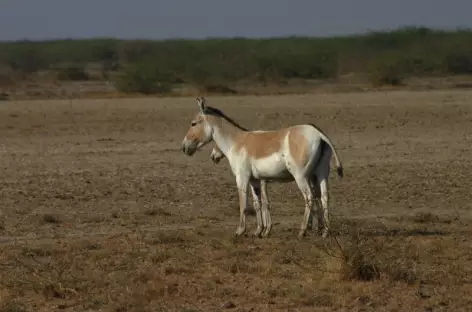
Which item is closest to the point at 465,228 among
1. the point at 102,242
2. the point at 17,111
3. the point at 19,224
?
the point at 102,242

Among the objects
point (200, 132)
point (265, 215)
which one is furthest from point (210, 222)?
point (265, 215)

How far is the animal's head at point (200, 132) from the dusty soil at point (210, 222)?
3.44ft

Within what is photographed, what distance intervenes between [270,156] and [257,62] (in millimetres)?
A: 45222

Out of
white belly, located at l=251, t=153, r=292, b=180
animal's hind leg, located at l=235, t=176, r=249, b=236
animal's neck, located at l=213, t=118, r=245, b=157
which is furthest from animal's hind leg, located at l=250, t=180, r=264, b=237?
animal's neck, located at l=213, t=118, r=245, b=157

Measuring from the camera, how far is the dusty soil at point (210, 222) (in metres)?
11.7

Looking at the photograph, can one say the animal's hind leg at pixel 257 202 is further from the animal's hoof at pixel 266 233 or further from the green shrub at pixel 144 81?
the green shrub at pixel 144 81

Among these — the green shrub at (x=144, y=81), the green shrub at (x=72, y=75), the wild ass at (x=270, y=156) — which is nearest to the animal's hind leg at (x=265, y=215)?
the wild ass at (x=270, y=156)

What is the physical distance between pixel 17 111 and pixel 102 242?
19.0 meters

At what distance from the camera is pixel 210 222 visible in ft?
54.3

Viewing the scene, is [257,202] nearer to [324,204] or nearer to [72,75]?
[324,204]

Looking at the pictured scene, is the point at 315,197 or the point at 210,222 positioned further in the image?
the point at 210,222

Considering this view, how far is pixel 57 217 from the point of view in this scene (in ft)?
55.5

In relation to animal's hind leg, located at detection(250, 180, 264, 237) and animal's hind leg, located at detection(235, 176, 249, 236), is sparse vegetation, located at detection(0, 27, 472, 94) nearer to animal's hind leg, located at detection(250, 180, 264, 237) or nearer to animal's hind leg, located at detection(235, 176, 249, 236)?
animal's hind leg, located at detection(250, 180, 264, 237)

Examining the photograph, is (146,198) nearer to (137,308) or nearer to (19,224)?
(19,224)
